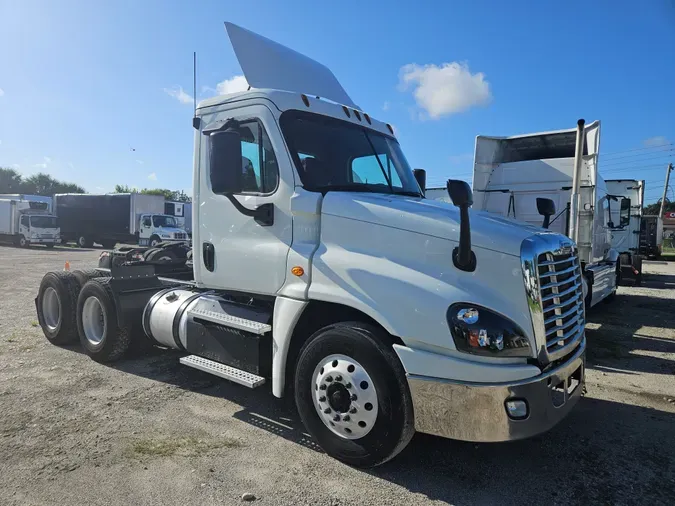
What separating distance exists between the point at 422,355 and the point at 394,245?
803 millimetres

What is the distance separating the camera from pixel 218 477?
3.47 metres

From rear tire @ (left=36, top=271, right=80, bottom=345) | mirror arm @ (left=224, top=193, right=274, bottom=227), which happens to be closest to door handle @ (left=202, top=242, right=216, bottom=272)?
mirror arm @ (left=224, top=193, right=274, bottom=227)

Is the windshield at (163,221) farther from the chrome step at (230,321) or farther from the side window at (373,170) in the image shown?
the side window at (373,170)

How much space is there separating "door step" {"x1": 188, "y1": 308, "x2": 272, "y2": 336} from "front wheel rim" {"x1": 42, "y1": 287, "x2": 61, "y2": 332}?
3369 mm

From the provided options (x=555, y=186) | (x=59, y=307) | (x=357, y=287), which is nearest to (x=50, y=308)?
(x=59, y=307)

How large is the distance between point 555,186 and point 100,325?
9033 mm

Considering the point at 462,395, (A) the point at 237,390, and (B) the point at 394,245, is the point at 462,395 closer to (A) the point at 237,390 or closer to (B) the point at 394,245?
(B) the point at 394,245

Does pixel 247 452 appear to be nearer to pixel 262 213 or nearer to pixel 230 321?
pixel 230 321

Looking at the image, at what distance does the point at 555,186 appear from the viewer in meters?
10.3

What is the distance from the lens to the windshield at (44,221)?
1296 inches

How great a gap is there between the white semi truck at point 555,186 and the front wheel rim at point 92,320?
26.2ft

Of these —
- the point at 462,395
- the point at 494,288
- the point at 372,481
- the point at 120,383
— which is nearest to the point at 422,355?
the point at 462,395

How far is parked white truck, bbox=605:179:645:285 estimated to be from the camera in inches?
479

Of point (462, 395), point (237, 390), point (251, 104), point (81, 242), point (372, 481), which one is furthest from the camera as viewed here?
point (81, 242)
